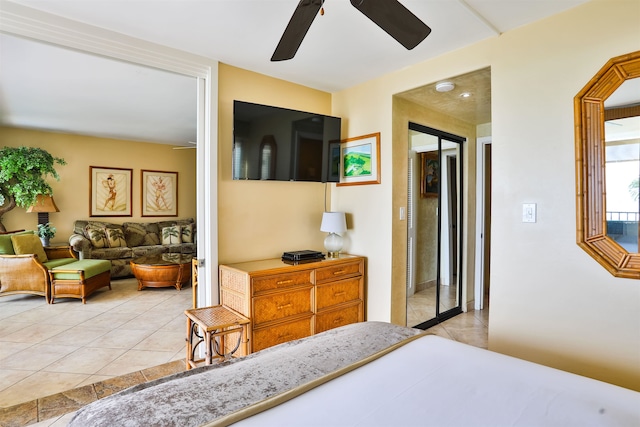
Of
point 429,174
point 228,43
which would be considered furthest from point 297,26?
point 429,174

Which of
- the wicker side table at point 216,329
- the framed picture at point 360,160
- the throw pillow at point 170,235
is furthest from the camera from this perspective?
the throw pillow at point 170,235

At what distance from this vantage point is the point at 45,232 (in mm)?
5242

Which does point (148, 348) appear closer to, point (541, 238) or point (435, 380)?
point (435, 380)

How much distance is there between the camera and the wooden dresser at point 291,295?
2373mm

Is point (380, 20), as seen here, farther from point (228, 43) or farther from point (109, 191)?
point (109, 191)

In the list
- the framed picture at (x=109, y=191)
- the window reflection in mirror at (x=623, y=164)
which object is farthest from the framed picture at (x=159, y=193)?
the window reflection in mirror at (x=623, y=164)

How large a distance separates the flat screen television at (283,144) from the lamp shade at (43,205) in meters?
4.49

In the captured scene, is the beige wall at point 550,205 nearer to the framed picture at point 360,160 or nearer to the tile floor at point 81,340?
the framed picture at point 360,160

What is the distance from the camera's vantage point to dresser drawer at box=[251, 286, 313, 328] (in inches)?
93.4

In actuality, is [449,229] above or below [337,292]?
above

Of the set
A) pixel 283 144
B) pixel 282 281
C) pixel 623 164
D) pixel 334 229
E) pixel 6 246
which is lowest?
pixel 282 281

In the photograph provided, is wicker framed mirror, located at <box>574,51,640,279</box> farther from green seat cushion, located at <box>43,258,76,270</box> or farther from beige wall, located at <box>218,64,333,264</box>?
green seat cushion, located at <box>43,258,76,270</box>

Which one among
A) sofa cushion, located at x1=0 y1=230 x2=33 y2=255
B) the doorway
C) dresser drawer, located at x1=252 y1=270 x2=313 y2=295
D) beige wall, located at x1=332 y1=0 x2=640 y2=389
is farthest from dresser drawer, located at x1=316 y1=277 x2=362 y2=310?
sofa cushion, located at x1=0 y1=230 x2=33 y2=255

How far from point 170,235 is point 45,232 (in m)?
1.81
